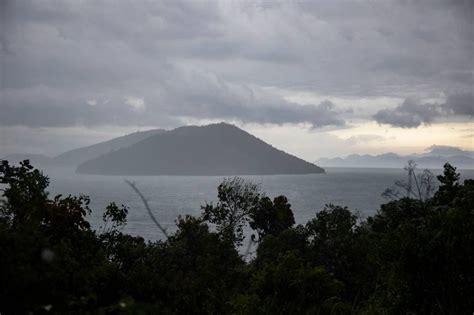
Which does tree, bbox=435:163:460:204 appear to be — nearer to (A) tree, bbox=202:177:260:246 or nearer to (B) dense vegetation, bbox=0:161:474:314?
(B) dense vegetation, bbox=0:161:474:314

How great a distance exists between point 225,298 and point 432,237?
9115mm

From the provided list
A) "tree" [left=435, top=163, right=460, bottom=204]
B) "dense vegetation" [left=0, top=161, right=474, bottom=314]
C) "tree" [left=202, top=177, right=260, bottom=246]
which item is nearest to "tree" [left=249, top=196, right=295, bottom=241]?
"tree" [left=202, top=177, right=260, bottom=246]

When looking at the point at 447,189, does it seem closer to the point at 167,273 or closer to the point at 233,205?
the point at 233,205

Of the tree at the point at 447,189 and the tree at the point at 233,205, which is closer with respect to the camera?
the tree at the point at 447,189

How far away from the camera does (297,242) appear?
128 feet

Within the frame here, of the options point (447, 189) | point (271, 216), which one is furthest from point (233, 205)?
point (447, 189)

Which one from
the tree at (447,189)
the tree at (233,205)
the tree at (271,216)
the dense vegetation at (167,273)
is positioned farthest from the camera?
the tree at (271,216)

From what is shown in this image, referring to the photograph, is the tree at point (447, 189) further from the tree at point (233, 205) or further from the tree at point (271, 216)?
the tree at point (233, 205)

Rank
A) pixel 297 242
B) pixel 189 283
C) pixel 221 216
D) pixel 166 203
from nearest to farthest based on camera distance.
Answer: pixel 189 283, pixel 297 242, pixel 221 216, pixel 166 203

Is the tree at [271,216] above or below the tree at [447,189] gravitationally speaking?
below

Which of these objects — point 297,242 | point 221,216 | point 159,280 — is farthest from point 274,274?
point 221,216

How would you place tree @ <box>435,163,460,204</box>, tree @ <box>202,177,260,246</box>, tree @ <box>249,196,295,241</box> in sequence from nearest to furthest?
tree @ <box>435,163,460,204</box> → tree @ <box>202,177,260,246</box> → tree @ <box>249,196,295,241</box>

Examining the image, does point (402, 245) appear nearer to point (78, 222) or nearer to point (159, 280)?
point (159, 280)

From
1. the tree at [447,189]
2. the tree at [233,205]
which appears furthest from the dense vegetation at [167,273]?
the tree at [233,205]
